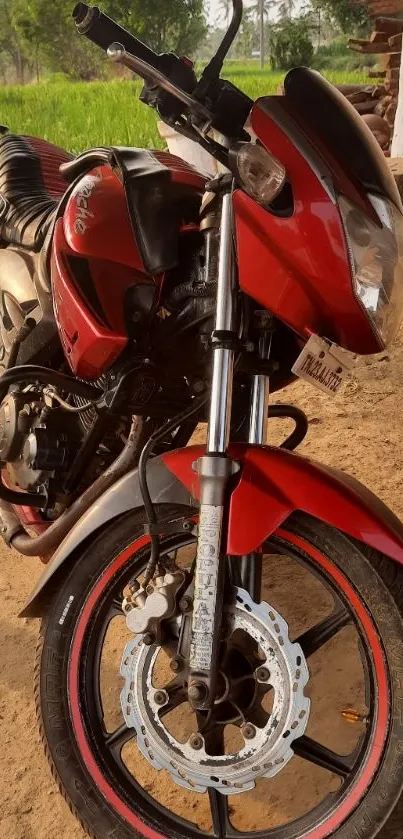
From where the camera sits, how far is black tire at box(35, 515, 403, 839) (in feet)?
4.13

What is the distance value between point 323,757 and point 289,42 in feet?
11.8

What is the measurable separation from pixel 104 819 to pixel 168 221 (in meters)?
1.11

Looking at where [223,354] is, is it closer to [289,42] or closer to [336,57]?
[289,42]

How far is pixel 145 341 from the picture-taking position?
158cm

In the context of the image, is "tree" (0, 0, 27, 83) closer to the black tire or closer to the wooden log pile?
the wooden log pile

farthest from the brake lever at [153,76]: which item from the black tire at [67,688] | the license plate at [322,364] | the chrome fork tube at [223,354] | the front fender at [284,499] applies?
the black tire at [67,688]

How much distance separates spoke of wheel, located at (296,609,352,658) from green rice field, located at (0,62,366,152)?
125 inches

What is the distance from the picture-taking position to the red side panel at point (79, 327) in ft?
4.96

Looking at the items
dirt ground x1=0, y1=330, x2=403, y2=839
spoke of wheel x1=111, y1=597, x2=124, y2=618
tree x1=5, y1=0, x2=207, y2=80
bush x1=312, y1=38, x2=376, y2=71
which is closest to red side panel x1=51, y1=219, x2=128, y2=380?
spoke of wheel x1=111, y1=597, x2=124, y2=618

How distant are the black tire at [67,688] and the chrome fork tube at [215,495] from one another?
136mm

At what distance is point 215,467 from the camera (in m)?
1.30

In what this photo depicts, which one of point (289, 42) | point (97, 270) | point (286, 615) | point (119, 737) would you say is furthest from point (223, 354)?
point (289, 42)

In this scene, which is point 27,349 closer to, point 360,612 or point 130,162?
point 130,162

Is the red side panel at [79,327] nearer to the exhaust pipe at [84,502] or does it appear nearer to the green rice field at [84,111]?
the exhaust pipe at [84,502]
